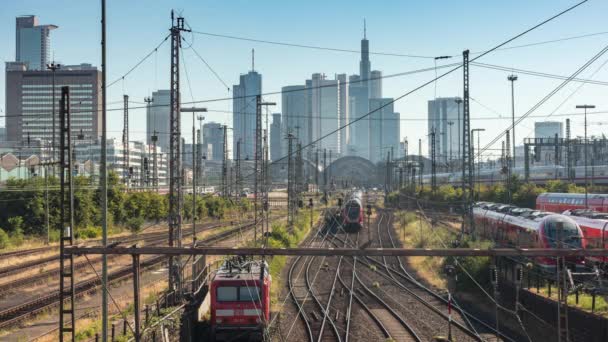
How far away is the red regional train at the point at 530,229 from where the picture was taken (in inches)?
919

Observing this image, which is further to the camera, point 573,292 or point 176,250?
point 573,292

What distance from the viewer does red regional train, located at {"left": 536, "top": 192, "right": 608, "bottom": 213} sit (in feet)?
113

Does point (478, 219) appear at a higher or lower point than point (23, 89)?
lower

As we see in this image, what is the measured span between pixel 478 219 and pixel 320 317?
943 inches

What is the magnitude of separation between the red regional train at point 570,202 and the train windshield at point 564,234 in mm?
11232

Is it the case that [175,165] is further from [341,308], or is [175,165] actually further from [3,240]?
[3,240]

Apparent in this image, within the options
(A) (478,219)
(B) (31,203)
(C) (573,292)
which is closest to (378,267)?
(A) (478,219)

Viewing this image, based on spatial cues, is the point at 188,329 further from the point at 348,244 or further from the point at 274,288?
the point at 348,244

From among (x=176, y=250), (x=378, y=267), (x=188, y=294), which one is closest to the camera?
(x=176, y=250)

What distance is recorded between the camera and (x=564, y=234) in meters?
23.8

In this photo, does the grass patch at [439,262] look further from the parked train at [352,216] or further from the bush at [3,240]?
the bush at [3,240]

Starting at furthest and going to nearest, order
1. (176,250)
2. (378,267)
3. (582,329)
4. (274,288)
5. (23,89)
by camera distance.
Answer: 1. (23,89)
2. (378,267)
3. (274,288)
4. (582,329)
5. (176,250)

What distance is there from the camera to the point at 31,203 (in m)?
36.6

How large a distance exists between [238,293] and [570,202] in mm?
27573
